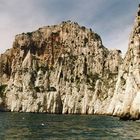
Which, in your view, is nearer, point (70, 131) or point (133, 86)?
point (70, 131)

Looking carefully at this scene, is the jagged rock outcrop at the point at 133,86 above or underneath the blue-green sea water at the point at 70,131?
above

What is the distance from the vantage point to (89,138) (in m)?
67.4

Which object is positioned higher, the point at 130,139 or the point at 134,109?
the point at 134,109

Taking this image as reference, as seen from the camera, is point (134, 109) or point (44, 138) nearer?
point (44, 138)

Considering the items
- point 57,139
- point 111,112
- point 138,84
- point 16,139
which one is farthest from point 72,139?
point 111,112

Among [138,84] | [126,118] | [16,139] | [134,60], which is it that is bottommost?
[16,139]

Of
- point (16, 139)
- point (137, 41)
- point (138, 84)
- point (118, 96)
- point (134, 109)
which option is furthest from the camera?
point (118, 96)

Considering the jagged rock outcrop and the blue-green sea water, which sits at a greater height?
the jagged rock outcrop

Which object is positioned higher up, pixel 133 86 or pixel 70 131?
pixel 133 86

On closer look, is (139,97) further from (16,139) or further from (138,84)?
(16,139)

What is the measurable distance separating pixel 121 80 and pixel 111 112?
2060 centimetres

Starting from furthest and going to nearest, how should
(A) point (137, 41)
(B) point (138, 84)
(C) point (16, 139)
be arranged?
(A) point (137, 41) → (B) point (138, 84) → (C) point (16, 139)

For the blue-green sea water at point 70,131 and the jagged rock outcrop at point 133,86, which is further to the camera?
the jagged rock outcrop at point 133,86

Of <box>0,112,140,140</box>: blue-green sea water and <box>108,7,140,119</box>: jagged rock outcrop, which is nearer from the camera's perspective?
<box>0,112,140,140</box>: blue-green sea water
